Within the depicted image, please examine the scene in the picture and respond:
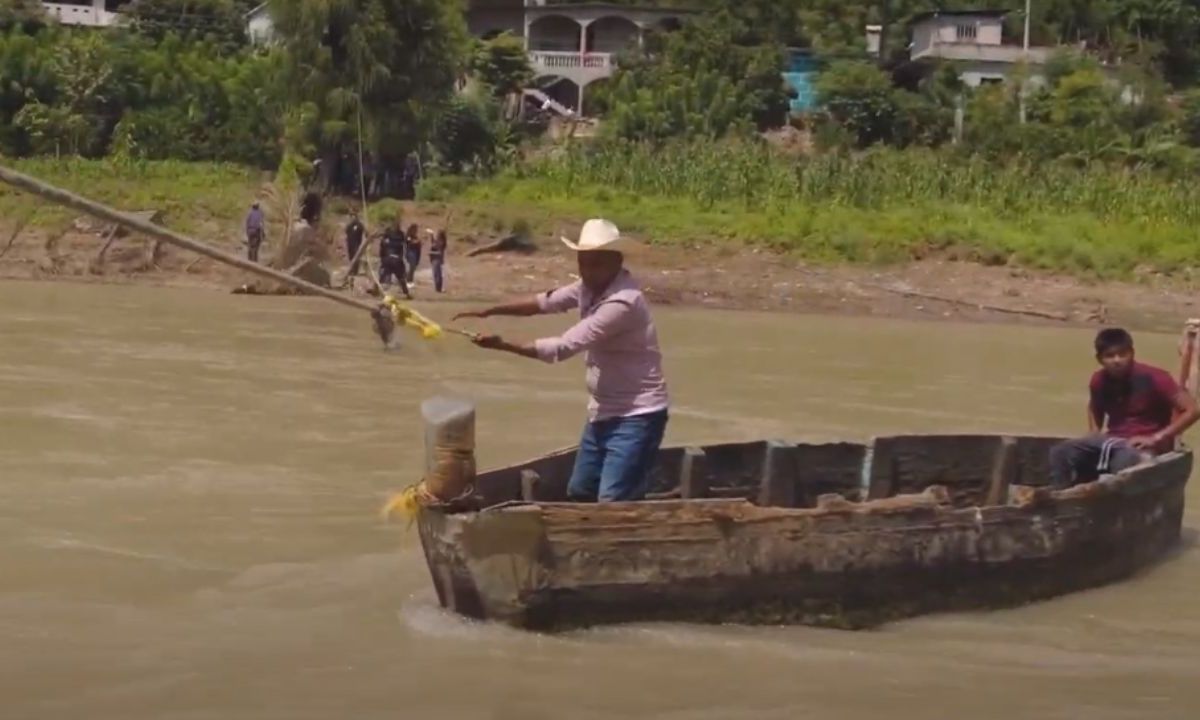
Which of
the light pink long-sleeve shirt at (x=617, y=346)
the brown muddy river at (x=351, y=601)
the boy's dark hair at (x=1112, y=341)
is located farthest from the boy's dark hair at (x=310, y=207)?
the light pink long-sleeve shirt at (x=617, y=346)

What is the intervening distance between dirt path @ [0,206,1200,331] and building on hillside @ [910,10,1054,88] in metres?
17.7

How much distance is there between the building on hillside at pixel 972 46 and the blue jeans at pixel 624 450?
3496cm

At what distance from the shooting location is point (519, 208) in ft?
85.1

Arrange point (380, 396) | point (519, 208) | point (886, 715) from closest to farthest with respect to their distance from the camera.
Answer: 1. point (886, 715)
2. point (380, 396)
3. point (519, 208)

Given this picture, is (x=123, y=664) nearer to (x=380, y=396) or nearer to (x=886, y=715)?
(x=886, y=715)

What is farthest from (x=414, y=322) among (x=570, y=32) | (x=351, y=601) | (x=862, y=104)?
(x=570, y=32)

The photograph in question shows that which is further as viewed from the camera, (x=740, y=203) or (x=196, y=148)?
(x=196, y=148)

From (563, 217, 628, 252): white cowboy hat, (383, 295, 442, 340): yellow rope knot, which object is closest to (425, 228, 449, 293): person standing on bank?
(383, 295, 442, 340): yellow rope knot

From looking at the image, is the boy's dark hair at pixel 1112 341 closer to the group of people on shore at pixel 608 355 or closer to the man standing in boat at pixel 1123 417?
the man standing in boat at pixel 1123 417

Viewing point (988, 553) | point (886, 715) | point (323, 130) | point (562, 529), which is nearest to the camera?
point (886, 715)

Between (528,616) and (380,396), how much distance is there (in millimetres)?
6744

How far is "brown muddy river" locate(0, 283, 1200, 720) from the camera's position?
210 inches

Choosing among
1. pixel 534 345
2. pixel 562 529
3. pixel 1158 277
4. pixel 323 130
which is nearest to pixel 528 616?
pixel 562 529

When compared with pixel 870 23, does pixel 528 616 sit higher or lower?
lower
